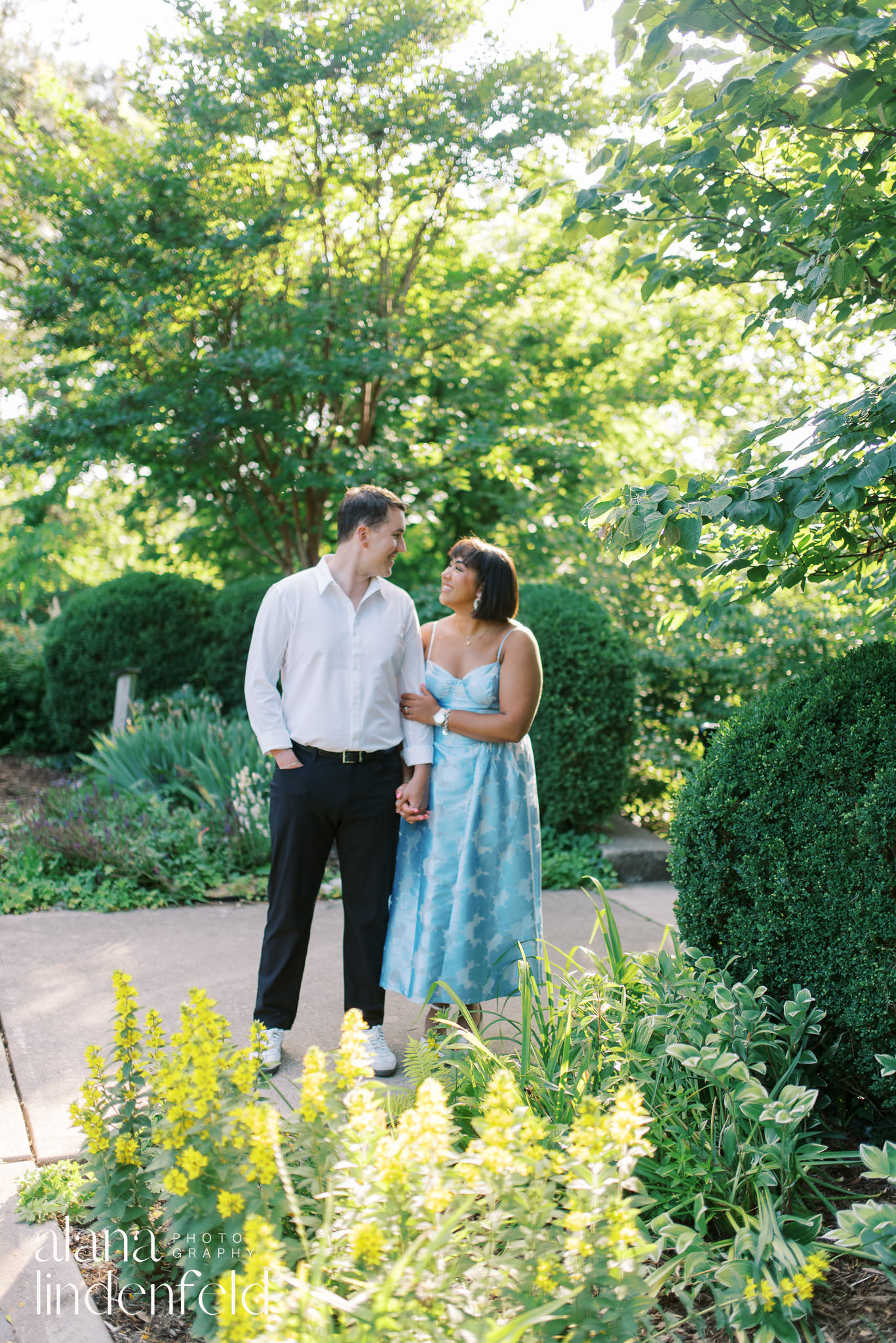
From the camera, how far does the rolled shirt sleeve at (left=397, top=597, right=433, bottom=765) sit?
342 cm

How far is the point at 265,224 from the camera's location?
6.97m

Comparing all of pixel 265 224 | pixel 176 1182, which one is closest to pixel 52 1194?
pixel 176 1182

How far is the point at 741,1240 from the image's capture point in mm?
1975

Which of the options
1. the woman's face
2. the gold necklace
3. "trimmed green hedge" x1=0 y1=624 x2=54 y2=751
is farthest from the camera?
"trimmed green hedge" x1=0 y1=624 x2=54 y2=751

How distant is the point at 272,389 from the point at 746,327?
5.22 meters

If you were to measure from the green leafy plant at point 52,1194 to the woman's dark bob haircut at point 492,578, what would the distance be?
2.08 m

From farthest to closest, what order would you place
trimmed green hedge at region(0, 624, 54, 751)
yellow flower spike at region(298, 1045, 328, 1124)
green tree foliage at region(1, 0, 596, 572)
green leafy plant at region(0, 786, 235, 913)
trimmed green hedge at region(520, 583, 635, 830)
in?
1. trimmed green hedge at region(0, 624, 54, 751)
2. green tree foliage at region(1, 0, 596, 572)
3. trimmed green hedge at region(520, 583, 635, 830)
4. green leafy plant at region(0, 786, 235, 913)
5. yellow flower spike at region(298, 1045, 328, 1124)

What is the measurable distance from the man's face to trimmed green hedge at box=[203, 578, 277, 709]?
183 inches

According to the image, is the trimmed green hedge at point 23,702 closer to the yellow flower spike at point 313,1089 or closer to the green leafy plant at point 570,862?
the green leafy plant at point 570,862

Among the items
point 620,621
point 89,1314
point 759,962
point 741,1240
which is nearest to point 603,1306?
point 741,1240

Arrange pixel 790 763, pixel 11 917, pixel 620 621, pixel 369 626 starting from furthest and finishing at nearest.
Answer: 1. pixel 620 621
2. pixel 11 917
3. pixel 369 626
4. pixel 790 763

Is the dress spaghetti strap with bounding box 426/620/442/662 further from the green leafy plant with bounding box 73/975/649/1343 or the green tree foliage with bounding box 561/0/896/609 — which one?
the green leafy plant with bounding box 73/975/649/1343

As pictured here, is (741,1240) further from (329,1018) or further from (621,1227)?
(329,1018)

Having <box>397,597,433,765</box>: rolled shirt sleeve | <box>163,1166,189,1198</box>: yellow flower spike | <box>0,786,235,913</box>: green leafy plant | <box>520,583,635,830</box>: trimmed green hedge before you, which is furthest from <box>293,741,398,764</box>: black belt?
<box>520,583,635,830</box>: trimmed green hedge
